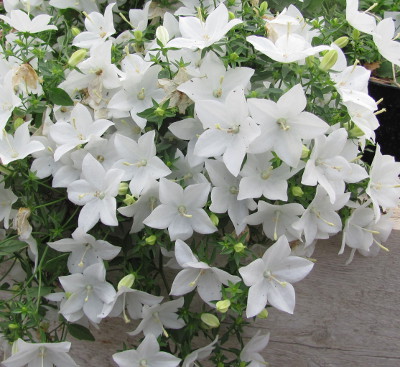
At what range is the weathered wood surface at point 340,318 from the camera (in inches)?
43.0

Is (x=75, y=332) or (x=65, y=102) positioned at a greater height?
(x=65, y=102)

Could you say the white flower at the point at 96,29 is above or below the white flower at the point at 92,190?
above

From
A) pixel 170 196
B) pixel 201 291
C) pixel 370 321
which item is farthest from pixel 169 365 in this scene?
pixel 370 321

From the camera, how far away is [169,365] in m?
0.95

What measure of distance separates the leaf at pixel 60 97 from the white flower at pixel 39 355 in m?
0.38

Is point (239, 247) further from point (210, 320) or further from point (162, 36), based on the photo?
point (162, 36)

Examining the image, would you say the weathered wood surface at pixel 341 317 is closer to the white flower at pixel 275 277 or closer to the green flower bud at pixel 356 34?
the white flower at pixel 275 277

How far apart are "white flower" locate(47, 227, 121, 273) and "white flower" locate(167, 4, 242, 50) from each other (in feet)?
1.04

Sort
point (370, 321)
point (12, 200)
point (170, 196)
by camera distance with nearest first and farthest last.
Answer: point (170, 196)
point (12, 200)
point (370, 321)

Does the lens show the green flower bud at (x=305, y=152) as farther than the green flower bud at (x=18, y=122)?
No

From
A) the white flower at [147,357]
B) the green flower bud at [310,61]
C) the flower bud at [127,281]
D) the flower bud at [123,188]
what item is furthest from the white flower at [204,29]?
the white flower at [147,357]

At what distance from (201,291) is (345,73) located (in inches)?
16.1

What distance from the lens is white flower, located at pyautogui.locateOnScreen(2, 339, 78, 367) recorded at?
0.89m

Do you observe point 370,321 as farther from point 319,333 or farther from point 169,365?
point 169,365
